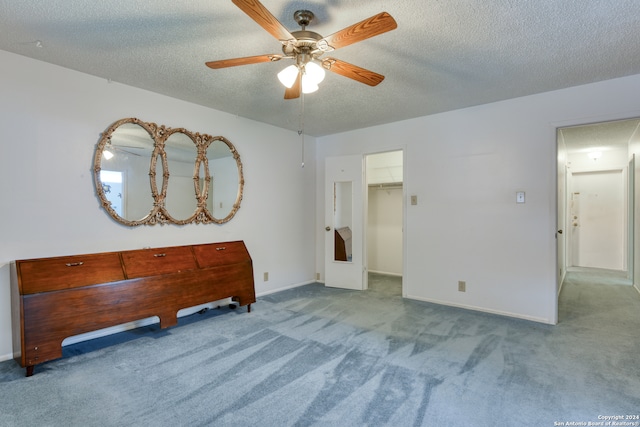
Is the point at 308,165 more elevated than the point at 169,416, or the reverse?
the point at 308,165

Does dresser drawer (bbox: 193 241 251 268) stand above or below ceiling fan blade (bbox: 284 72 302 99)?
below

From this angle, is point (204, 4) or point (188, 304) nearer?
point (204, 4)

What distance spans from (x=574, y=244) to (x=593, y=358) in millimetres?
5349

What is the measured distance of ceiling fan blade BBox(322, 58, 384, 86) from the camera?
206 cm

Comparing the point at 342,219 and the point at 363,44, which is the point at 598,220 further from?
the point at 363,44

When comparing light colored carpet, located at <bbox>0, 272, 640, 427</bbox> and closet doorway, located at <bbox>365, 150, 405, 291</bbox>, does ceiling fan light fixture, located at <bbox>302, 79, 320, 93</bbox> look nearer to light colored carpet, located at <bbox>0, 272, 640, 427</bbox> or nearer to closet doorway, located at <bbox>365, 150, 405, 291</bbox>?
light colored carpet, located at <bbox>0, 272, 640, 427</bbox>

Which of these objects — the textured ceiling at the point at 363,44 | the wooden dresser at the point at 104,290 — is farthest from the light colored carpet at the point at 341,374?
the textured ceiling at the point at 363,44

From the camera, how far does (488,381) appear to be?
210 cm

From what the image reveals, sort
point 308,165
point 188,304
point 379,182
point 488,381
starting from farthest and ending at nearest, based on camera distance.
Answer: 1. point 379,182
2. point 308,165
3. point 188,304
4. point 488,381

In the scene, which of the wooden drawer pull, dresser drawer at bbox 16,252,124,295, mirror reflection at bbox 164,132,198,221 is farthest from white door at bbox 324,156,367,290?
the wooden drawer pull

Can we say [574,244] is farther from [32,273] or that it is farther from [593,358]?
[32,273]

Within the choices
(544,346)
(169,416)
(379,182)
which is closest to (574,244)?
(379,182)

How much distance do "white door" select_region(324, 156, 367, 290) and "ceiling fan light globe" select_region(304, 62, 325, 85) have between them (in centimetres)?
262

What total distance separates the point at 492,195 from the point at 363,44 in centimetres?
230
